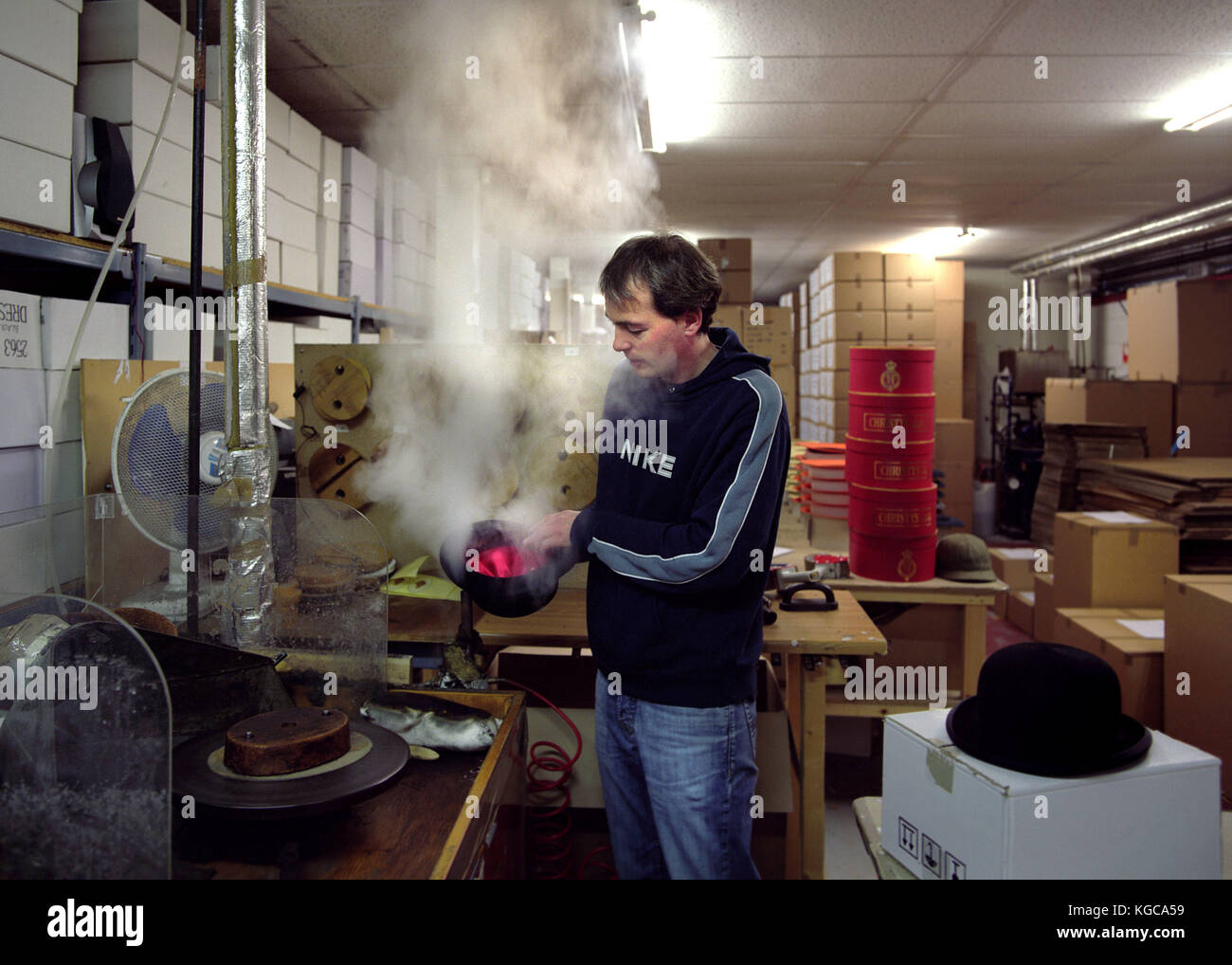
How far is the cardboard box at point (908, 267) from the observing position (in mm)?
6754

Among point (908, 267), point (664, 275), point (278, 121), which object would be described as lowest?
point (664, 275)

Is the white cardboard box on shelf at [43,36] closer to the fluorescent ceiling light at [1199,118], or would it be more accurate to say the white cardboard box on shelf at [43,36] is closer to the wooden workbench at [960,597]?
the wooden workbench at [960,597]

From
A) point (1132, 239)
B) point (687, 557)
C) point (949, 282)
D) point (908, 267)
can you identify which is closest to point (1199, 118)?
point (908, 267)

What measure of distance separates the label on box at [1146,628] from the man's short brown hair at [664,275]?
9.08ft

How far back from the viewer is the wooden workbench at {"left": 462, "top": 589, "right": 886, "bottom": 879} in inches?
85.0

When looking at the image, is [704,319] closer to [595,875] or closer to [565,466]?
[565,466]

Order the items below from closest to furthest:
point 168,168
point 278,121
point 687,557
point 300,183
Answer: point 687,557 → point 168,168 → point 278,121 → point 300,183

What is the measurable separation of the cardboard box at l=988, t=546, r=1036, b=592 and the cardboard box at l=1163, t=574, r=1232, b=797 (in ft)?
6.88

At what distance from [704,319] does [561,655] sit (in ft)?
4.24

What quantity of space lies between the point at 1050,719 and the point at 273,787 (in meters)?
1.06

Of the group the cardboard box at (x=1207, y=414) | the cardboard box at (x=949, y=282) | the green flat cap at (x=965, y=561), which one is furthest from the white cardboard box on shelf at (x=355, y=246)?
the cardboard box at (x=1207, y=414)

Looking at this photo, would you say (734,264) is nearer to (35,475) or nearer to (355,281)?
(355,281)

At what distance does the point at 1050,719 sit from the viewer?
1.16 metres

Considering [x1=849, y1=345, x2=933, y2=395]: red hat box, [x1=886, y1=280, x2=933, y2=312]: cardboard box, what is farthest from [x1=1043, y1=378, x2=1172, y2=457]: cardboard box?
[x1=849, y1=345, x2=933, y2=395]: red hat box
